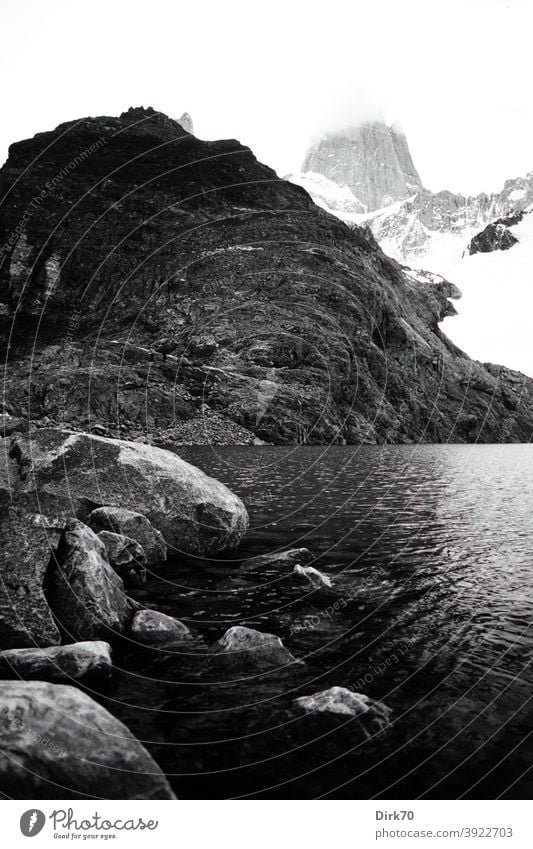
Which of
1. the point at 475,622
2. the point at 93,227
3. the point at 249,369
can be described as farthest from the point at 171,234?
the point at 475,622

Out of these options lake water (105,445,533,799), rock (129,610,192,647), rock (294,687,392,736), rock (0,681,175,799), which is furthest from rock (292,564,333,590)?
rock (0,681,175,799)

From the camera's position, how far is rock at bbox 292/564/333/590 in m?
13.8

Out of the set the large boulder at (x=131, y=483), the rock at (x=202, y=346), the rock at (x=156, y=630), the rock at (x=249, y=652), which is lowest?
the rock at (x=156, y=630)

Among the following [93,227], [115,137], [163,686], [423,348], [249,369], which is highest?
[115,137]

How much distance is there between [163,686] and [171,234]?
127 m

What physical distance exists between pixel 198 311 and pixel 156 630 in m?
105

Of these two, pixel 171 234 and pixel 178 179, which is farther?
pixel 178 179

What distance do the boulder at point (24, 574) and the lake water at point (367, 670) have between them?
1.75 meters

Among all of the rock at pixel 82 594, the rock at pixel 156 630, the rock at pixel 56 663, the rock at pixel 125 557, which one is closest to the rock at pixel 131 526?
the rock at pixel 125 557

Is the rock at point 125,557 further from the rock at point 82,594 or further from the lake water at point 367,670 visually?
the rock at point 82,594

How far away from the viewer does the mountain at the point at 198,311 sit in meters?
91.9

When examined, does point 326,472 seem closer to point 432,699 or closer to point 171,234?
point 432,699

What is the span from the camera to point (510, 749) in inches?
272

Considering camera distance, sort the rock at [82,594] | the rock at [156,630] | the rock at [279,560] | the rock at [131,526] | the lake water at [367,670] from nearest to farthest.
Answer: the lake water at [367,670]
the rock at [82,594]
the rock at [156,630]
the rock at [131,526]
the rock at [279,560]
